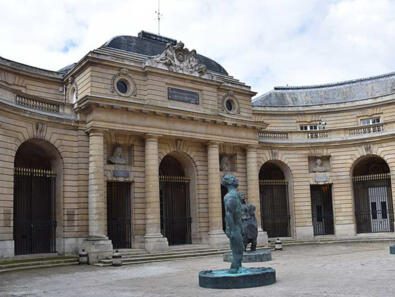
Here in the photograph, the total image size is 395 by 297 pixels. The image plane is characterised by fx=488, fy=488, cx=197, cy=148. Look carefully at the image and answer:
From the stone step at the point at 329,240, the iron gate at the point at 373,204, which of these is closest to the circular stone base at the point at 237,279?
the stone step at the point at 329,240

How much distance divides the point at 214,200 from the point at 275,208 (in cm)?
692

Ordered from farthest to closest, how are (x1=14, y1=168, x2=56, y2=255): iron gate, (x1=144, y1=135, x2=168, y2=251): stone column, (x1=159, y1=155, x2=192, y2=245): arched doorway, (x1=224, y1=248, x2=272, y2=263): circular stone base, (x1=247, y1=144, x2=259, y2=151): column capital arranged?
(x1=247, y1=144, x2=259, y2=151): column capital → (x1=159, y1=155, x2=192, y2=245): arched doorway → (x1=144, y1=135, x2=168, y2=251): stone column → (x1=14, y1=168, x2=56, y2=255): iron gate → (x1=224, y1=248, x2=272, y2=263): circular stone base

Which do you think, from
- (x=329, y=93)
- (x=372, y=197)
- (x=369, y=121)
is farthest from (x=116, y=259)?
(x=329, y=93)

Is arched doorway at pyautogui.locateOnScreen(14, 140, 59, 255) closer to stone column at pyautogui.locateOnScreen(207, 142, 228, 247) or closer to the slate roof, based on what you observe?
stone column at pyautogui.locateOnScreen(207, 142, 228, 247)

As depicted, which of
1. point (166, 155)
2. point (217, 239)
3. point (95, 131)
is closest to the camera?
point (95, 131)

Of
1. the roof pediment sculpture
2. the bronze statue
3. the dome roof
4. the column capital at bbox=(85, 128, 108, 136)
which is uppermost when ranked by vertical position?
the dome roof

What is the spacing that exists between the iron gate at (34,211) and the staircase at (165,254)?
3.61 meters

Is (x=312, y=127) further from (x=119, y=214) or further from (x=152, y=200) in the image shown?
(x=119, y=214)

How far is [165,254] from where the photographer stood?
22453mm

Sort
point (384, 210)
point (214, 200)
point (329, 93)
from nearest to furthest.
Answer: point (214, 200) → point (384, 210) → point (329, 93)

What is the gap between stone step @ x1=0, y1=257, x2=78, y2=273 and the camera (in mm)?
18203

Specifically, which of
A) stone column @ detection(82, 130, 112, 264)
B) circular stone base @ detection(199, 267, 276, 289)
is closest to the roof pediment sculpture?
stone column @ detection(82, 130, 112, 264)

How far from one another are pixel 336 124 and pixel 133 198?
1691cm

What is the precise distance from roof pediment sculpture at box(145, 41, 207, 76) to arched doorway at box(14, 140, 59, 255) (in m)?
7.15
